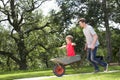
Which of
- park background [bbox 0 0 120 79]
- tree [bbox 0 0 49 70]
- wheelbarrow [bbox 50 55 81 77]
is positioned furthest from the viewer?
tree [bbox 0 0 49 70]

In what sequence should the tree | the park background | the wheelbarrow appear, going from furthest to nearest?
the tree, the park background, the wheelbarrow

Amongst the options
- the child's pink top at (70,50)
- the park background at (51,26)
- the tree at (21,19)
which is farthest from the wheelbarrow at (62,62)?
the tree at (21,19)

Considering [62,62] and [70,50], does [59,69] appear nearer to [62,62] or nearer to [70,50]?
[62,62]

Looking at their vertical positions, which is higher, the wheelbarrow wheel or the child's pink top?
the child's pink top

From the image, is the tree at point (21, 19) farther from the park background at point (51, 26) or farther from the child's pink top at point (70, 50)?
the child's pink top at point (70, 50)

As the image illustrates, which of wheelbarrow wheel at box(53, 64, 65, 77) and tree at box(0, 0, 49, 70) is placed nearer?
wheelbarrow wheel at box(53, 64, 65, 77)

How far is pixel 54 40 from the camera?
151ft

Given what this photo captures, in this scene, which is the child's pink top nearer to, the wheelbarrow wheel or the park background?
the wheelbarrow wheel

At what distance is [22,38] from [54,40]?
585cm

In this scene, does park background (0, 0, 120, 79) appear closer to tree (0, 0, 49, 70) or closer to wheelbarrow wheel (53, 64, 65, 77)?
Answer: tree (0, 0, 49, 70)

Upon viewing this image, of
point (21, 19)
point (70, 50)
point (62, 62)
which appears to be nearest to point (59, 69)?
point (62, 62)

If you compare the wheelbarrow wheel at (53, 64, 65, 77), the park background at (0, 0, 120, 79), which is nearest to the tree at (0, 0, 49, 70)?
the park background at (0, 0, 120, 79)

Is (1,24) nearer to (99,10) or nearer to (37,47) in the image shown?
(37,47)

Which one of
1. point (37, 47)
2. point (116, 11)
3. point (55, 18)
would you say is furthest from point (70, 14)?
point (37, 47)
